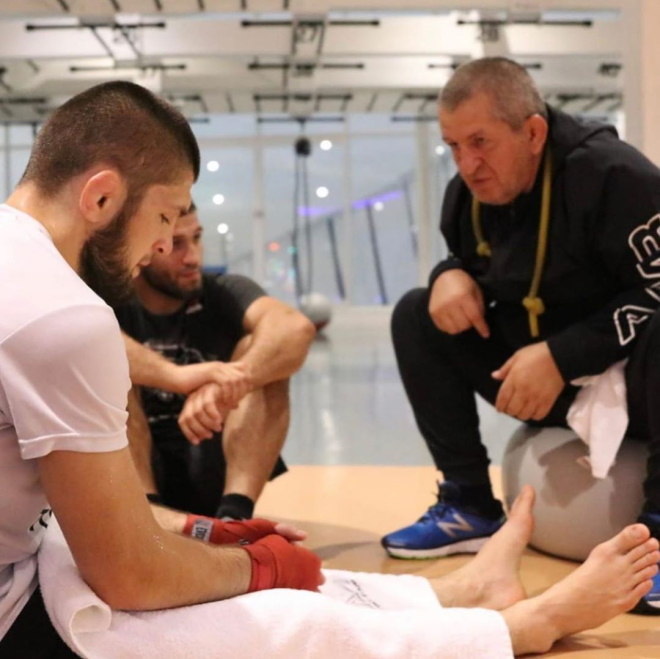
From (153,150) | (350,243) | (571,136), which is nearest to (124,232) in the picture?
(153,150)

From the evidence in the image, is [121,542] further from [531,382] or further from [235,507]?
[531,382]

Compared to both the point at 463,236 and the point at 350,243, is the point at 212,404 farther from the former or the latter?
the point at 350,243

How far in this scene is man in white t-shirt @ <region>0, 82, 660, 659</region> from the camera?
3.27ft

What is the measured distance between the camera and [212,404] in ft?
6.54

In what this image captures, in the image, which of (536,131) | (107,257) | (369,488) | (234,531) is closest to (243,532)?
(234,531)

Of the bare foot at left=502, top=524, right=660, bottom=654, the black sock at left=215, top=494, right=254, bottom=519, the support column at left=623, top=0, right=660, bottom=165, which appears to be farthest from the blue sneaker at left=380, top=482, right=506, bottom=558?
the support column at left=623, top=0, right=660, bottom=165

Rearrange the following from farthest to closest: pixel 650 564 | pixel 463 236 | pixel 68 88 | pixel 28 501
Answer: pixel 68 88 → pixel 463 236 → pixel 650 564 → pixel 28 501

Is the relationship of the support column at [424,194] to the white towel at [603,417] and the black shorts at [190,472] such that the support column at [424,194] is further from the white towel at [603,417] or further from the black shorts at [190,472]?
the white towel at [603,417]

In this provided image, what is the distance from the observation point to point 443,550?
2.20 metres

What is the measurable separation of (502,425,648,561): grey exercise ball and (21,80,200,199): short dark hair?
48.5 inches

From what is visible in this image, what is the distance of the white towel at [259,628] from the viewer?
1.14m

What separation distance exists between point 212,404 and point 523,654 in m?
0.86

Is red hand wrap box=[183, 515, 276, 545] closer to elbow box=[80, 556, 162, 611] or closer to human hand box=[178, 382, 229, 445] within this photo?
human hand box=[178, 382, 229, 445]

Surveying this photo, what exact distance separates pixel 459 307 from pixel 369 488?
982mm
